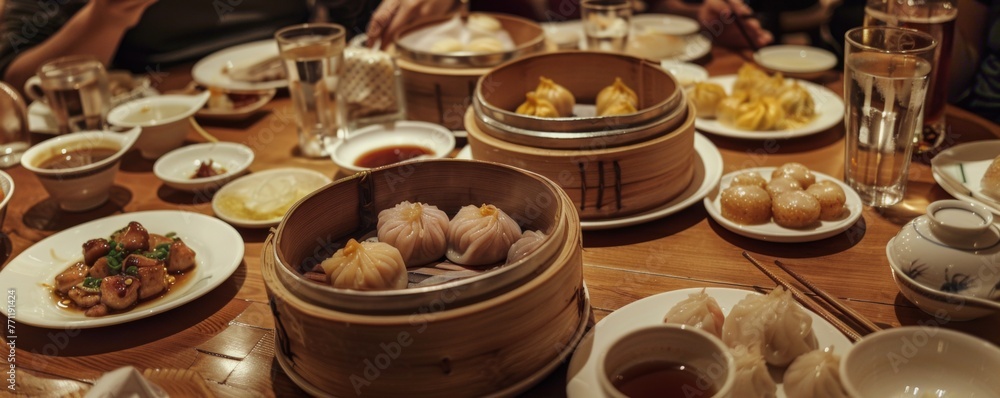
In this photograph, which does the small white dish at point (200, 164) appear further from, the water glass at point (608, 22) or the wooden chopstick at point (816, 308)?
the wooden chopstick at point (816, 308)

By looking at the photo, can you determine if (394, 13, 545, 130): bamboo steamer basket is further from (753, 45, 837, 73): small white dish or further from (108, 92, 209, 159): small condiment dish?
(753, 45, 837, 73): small white dish

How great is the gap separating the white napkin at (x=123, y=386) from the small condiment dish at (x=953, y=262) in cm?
148

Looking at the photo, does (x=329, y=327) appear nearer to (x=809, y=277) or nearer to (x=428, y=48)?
(x=809, y=277)

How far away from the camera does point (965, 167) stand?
196 cm

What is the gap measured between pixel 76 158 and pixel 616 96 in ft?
5.80

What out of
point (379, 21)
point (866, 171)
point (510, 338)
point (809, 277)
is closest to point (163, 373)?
point (510, 338)

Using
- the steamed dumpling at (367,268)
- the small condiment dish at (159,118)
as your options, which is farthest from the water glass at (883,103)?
the small condiment dish at (159,118)

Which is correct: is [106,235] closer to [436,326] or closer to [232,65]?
[436,326]

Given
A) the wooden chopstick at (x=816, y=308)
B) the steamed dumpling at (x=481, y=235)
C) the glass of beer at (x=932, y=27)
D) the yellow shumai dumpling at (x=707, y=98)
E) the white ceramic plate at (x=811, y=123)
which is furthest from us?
the yellow shumai dumpling at (x=707, y=98)

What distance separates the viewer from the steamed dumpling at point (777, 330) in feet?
4.21

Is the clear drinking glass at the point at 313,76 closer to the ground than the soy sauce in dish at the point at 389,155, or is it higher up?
higher up

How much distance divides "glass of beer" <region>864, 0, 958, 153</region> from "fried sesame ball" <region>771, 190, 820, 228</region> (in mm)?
621

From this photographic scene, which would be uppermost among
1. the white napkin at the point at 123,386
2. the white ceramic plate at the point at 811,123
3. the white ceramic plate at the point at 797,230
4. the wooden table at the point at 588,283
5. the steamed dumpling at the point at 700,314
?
the white napkin at the point at 123,386

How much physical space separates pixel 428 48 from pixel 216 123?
92cm
